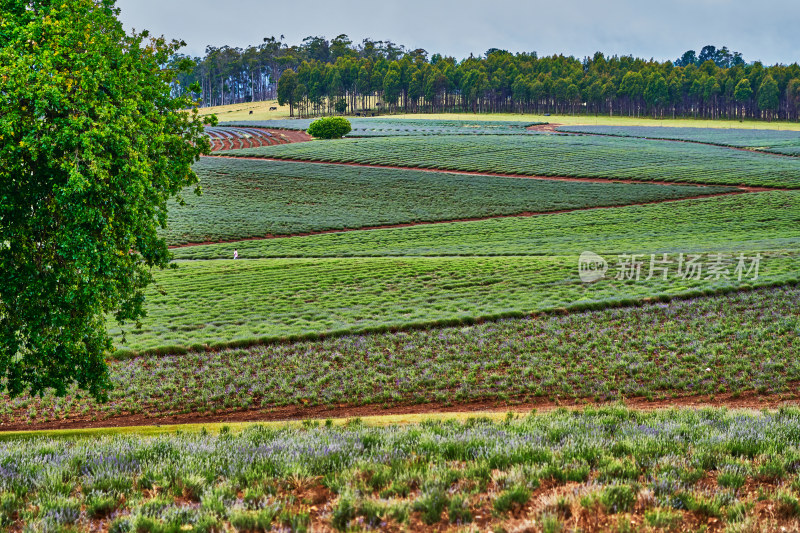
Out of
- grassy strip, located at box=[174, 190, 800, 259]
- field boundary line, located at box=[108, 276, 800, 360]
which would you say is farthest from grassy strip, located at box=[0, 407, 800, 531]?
grassy strip, located at box=[174, 190, 800, 259]

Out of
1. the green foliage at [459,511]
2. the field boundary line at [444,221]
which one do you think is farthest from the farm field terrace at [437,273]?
the green foliage at [459,511]

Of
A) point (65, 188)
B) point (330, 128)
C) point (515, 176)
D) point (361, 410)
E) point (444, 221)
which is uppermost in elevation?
point (330, 128)

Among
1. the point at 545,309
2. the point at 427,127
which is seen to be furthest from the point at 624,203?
the point at 427,127

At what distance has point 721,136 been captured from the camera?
119 metres

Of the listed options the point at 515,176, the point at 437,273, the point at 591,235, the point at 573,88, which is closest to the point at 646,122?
the point at 573,88

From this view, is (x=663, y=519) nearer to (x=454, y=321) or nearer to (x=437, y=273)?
(x=454, y=321)

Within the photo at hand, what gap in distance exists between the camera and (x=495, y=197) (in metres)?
65.9

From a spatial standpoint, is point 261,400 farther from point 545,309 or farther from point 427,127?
point 427,127

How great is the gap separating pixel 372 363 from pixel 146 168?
10975mm

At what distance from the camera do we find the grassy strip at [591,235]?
1630 inches

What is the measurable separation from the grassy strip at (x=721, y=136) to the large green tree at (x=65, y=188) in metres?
103

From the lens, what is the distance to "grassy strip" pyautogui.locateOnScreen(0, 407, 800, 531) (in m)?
6.07

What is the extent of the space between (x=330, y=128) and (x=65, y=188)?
109 meters

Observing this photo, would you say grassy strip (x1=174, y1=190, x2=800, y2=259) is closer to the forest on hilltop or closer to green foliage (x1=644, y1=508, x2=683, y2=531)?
green foliage (x1=644, y1=508, x2=683, y2=531)
